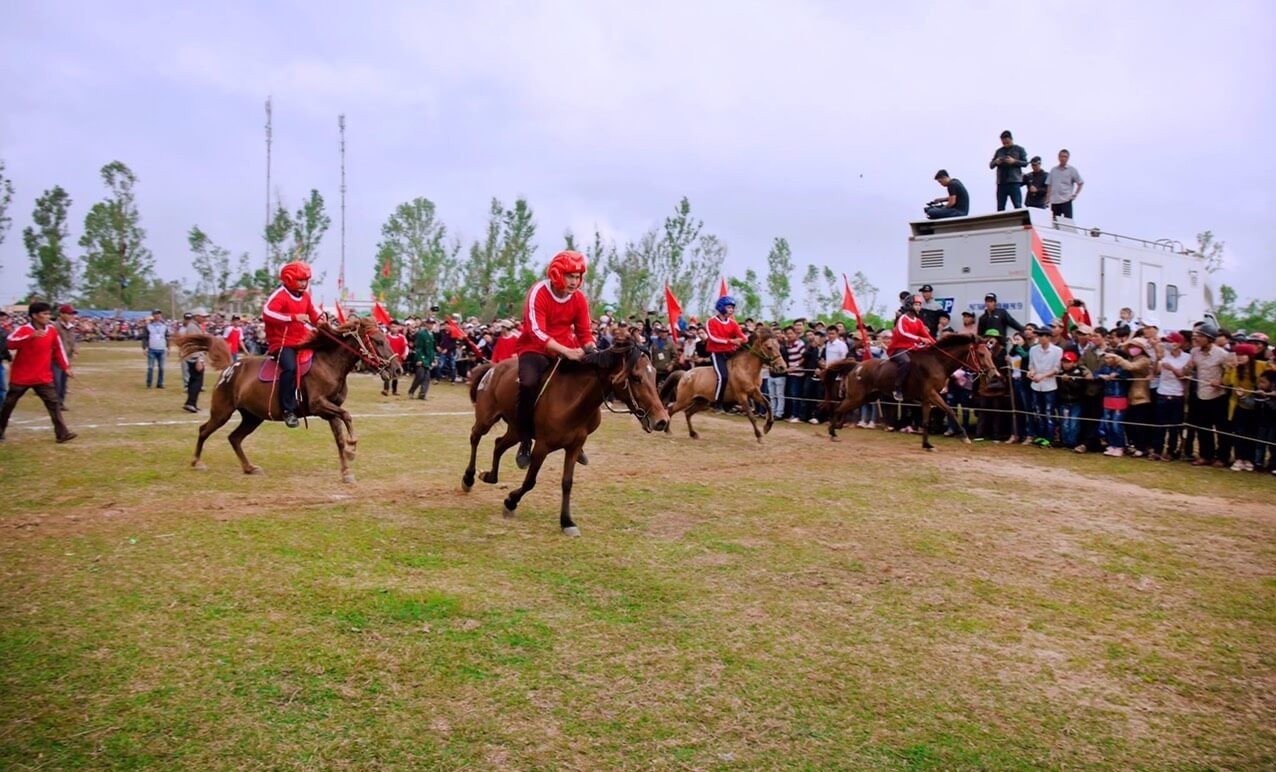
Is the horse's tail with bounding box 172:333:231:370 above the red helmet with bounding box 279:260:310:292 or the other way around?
the other way around

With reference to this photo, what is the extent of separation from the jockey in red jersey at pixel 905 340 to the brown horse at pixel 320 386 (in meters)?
9.64

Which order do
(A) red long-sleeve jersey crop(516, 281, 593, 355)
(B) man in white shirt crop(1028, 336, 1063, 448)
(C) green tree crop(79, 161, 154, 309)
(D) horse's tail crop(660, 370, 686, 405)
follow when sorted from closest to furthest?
(A) red long-sleeve jersey crop(516, 281, 593, 355)
(B) man in white shirt crop(1028, 336, 1063, 448)
(D) horse's tail crop(660, 370, 686, 405)
(C) green tree crop(79, 161, 154, 309)

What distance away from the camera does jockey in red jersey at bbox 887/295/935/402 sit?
15500mm

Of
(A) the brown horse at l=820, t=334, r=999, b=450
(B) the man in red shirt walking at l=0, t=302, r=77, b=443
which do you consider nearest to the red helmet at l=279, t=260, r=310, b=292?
(B) the man in red shirt walking at l=0, t=302, r=77, b=443

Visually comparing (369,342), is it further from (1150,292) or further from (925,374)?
(1150,292)

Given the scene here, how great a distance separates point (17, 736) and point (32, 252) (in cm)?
6745

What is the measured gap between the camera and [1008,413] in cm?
1650

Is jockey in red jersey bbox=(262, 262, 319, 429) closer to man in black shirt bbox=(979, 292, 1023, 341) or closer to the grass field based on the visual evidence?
the grass field

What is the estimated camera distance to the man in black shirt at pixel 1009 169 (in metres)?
17.5

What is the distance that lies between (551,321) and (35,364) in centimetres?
972

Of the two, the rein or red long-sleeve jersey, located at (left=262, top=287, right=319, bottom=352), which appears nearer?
red long-sleeve jersey, located at (left=262, top=287, right=319, bottom=352)

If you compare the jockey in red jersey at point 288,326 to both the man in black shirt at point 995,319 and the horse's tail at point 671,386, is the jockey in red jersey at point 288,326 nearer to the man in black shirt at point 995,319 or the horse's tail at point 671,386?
the horse's tail at point 671,386

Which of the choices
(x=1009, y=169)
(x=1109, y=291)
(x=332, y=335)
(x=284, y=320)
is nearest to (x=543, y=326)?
(x=332, y=335)

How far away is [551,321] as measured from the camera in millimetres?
8703
